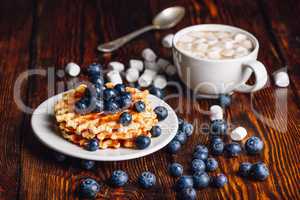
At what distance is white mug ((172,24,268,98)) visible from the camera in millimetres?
1522

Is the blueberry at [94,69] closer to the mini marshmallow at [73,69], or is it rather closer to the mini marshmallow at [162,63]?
the mini marshmallow at [73,69]

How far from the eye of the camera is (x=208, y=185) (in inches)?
49.8

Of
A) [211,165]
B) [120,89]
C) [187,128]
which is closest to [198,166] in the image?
[211,165]

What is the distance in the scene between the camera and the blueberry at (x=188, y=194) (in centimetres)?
121

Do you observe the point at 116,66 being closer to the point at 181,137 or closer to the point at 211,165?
the point at 181,137

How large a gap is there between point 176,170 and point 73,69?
1.75 ft

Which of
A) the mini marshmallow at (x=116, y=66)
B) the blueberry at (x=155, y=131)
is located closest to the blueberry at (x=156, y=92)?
the mini marshmallow at (x=116, y=66)

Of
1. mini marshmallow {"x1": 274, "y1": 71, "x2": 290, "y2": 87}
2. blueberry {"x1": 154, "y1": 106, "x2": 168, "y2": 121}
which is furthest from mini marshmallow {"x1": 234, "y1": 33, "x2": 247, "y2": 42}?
blueberry {"x1": 154, "y1": 106, "x2": 168, "y2": 121}

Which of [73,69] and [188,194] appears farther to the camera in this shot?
[73,69]

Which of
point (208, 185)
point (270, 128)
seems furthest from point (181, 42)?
point (208, 185)

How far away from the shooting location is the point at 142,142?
1283 mm

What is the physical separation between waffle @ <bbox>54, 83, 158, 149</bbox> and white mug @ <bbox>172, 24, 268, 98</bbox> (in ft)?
0.83

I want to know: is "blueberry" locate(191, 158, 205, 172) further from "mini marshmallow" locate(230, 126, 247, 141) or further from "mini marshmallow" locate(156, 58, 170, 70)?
"mini marshmallow" locate(156, 58, 170, 70)

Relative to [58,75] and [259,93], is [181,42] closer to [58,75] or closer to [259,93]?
[259,93]
